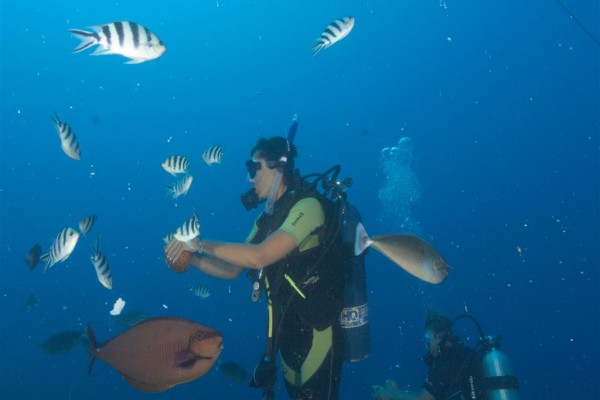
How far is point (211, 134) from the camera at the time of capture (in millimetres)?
89562

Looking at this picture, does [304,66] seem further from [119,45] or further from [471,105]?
[119,45]

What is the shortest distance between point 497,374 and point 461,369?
0.42m

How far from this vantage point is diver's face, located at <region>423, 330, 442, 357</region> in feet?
16.9

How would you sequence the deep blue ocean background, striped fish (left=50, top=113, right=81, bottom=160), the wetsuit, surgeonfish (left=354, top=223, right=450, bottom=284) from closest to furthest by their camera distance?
surgeonfish (left=354, top=223, right=450, bottom=284) < striped fish (left=50, top=113, right=81, bottom=160) < the wetsuit < the deep blue ocean background

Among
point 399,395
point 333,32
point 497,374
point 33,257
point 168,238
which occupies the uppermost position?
point 333,32

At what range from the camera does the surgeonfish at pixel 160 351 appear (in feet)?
6.38

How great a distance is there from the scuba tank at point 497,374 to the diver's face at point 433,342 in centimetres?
A: 56

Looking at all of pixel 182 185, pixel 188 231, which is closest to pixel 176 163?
pixel 182 185

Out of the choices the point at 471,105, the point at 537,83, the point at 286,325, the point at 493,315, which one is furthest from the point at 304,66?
the point at 286,325

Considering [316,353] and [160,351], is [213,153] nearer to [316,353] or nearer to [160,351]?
[316,353]

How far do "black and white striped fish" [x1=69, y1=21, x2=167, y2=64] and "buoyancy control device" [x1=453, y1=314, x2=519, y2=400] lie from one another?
498 cm

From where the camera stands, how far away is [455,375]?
4949 mm

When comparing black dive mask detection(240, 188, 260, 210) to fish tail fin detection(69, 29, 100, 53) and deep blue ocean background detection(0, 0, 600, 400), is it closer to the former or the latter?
fish tail fin detection(69, 29, 100, 53)

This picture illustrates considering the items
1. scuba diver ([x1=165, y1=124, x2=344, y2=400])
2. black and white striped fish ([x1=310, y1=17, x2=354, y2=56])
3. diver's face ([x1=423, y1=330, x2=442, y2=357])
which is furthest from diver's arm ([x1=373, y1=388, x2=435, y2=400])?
black and white striped fish ([x1=310, y1=17, x2=354, y2=56])
